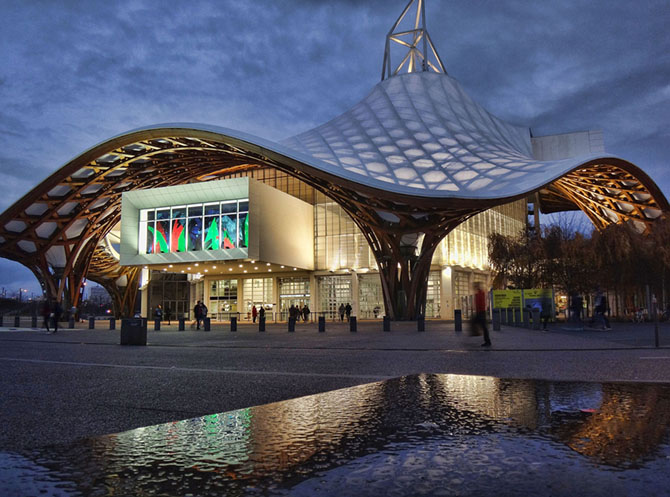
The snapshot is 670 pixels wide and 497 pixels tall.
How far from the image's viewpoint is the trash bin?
51.5 ft

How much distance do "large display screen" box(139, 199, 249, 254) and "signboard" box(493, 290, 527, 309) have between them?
16.7m

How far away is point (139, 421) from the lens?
4543 mm

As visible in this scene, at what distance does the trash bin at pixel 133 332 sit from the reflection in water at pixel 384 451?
1166 centimetres

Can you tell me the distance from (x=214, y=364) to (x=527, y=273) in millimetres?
28370

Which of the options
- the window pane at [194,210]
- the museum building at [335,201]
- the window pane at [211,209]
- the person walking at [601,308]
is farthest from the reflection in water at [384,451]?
the window pane at [194,210]

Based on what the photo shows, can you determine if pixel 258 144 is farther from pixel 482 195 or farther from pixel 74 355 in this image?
pixel 74 355

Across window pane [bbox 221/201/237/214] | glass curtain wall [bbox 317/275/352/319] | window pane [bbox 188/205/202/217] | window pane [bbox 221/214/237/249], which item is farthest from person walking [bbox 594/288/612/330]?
window pane [bbox 188/205/202/217]

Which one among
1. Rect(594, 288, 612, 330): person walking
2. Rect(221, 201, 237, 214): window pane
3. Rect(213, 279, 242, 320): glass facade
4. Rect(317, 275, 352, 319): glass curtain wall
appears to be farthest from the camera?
Rect(213, 279, 242, 320): glass facade

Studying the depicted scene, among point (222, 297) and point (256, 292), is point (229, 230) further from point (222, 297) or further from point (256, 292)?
point (222, 297)

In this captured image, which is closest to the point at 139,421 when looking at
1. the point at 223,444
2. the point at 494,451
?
the point at 223,444

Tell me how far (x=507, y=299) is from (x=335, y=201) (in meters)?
14.1

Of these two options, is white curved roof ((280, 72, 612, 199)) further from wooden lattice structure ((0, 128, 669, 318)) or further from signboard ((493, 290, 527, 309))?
signboard ((493, 290, 527, 309))

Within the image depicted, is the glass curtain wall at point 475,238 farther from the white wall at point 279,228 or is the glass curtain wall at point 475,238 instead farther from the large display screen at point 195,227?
the large display screen at point 195,227

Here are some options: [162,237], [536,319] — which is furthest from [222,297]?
[536,319]
